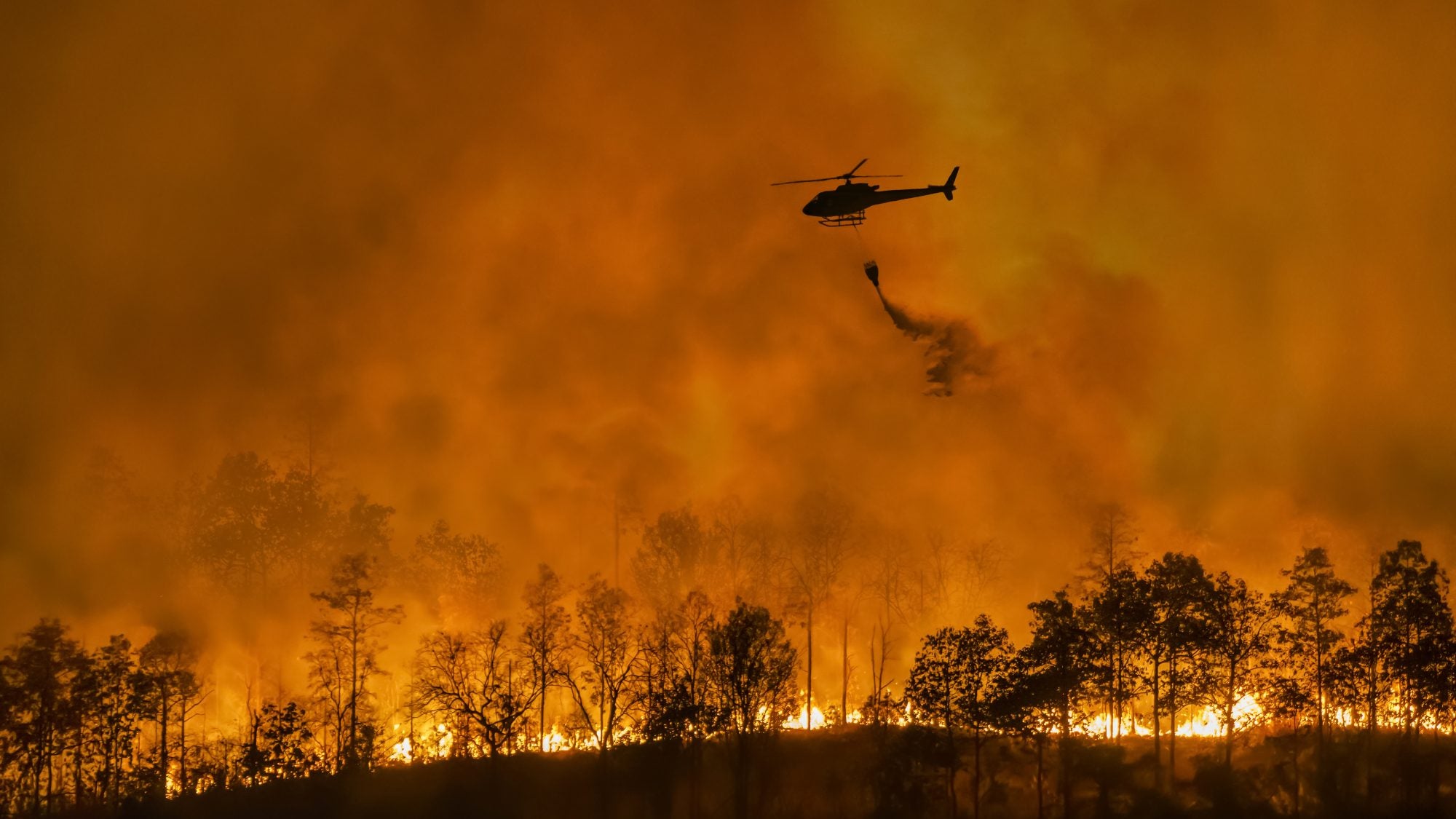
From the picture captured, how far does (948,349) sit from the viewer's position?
14575 centimetres

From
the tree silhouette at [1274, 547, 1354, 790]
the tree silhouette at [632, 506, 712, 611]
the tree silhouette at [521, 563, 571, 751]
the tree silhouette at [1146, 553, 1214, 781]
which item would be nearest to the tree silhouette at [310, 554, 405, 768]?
the tree silhouette at [521, 563, 571, 751]

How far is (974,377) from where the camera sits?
16588 cm

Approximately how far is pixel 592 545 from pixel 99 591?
4968 cm

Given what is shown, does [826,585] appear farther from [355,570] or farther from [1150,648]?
[355,570]

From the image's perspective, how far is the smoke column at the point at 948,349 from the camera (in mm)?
142875

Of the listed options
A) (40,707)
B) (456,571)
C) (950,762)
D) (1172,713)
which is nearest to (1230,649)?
(1172,713)

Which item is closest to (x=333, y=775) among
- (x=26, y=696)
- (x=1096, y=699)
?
(x=26, y=696)

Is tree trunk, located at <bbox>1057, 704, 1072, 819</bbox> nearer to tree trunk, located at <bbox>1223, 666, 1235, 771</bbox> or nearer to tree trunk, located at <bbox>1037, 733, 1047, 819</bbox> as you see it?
tree trunk, located at <bbox>1037, 733, 1047, 819</bbox>

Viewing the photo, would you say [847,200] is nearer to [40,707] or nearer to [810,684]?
[810,684]

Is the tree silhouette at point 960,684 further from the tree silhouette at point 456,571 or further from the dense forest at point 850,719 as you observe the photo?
the tree silhouette at point 456,571

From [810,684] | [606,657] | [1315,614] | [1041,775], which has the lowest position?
[1041,775]

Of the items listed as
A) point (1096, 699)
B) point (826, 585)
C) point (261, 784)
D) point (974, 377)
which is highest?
point (974, 377)

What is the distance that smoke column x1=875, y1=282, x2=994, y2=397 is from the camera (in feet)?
469

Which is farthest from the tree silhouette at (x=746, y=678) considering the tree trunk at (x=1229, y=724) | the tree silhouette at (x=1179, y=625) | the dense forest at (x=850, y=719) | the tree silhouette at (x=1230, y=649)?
the tree trunk at (x=1229, y=724)
